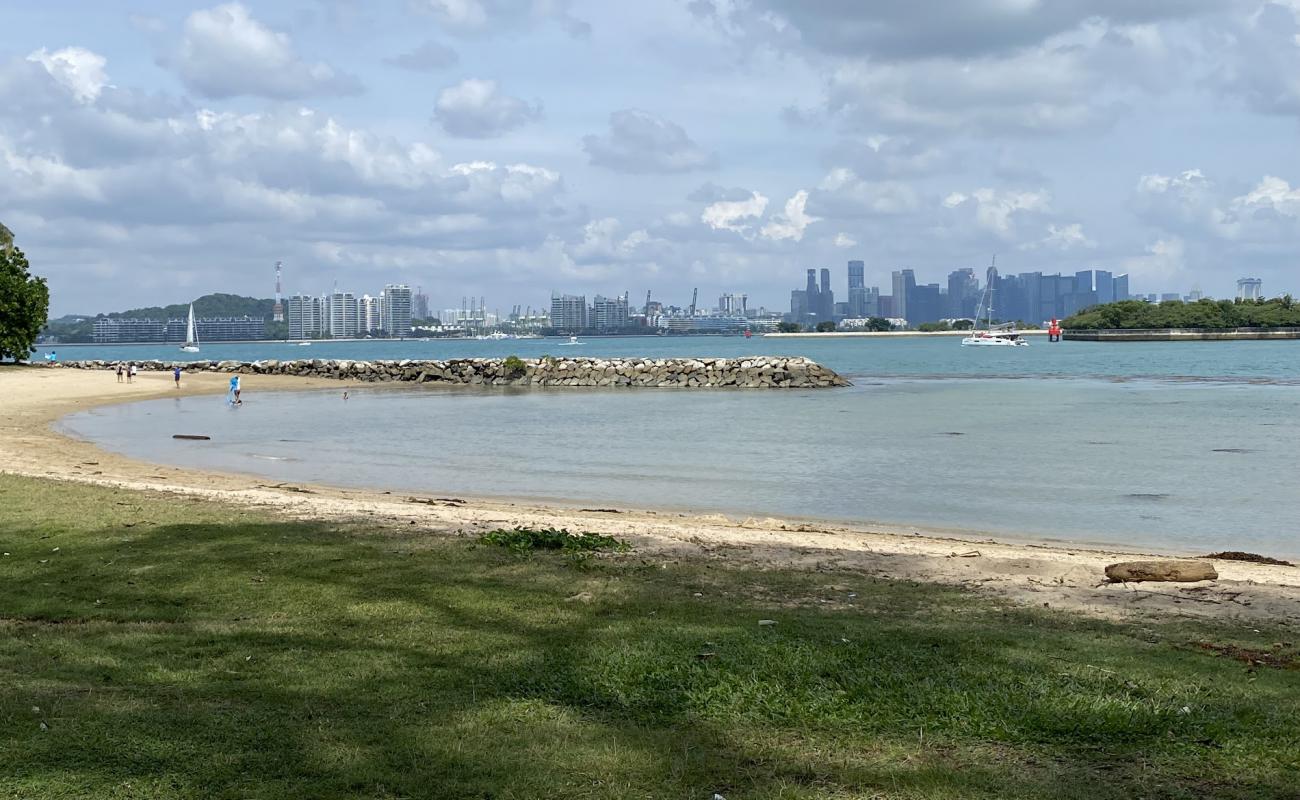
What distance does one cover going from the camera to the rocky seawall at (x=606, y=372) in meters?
66.5

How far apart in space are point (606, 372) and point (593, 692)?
64.4 m

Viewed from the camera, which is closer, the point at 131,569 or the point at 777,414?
the point at 131,569

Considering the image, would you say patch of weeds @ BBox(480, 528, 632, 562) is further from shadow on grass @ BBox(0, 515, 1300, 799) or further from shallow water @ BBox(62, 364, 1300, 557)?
shallow water @ BBox(62, 364, 1300, 557)

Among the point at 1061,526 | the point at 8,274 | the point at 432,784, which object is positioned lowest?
the point at 1061,526

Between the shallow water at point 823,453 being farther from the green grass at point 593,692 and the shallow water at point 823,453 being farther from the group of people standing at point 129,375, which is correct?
the green grass at point 593,692

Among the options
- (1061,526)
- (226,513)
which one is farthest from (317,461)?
(1061,526)

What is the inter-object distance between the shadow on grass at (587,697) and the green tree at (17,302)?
65730 millimetres

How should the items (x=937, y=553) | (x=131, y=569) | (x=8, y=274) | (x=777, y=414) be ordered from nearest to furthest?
(x=131, y=569) → (x=937, y=553) → (x=777, y=414) → (x=8, y=274)

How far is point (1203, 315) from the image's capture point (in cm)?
17188

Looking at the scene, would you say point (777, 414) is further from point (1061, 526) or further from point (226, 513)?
point (226, 513)

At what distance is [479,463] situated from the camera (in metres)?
26.6

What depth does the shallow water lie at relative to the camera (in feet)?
63.1

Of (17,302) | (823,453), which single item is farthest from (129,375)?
(823,453)

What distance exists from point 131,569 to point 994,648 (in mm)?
7033
